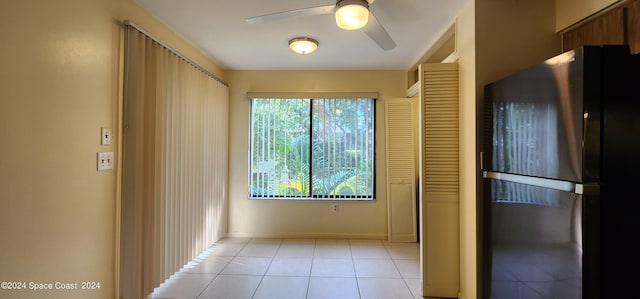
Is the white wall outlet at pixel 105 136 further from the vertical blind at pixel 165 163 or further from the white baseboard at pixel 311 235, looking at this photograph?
Result: the white baseboard at pixel 311 235

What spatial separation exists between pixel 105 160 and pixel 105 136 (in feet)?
0.53

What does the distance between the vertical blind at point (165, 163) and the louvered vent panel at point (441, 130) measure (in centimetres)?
223

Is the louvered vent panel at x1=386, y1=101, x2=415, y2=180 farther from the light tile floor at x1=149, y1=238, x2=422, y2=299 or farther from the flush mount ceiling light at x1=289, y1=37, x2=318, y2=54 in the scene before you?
the flush mount ceiling light at x1=289, y1=37, x2=318, y2=54

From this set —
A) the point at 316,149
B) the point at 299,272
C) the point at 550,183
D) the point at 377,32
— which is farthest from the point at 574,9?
the point at 299,272

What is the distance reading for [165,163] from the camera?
243 centimetres

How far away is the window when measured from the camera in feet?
12.6

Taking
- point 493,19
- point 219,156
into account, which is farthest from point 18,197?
point 493,19

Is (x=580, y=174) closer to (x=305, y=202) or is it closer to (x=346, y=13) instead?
(x=346, y=13)

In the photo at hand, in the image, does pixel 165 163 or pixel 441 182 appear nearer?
pixel 441 182

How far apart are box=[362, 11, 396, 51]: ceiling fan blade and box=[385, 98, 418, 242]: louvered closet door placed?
4.88ft

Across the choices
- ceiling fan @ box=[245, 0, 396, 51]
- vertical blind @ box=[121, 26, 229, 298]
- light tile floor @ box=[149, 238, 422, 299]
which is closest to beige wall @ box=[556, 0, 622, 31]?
ceiling fan @ box=[245, 0, 396, 51]

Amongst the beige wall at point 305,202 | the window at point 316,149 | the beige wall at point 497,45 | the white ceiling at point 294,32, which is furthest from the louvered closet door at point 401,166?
the beige wall at point 497,45

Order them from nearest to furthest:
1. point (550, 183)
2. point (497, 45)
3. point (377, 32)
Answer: point (550, 183)
point (497, 45)
point (377, 32)

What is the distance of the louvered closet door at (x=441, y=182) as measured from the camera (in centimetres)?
225
